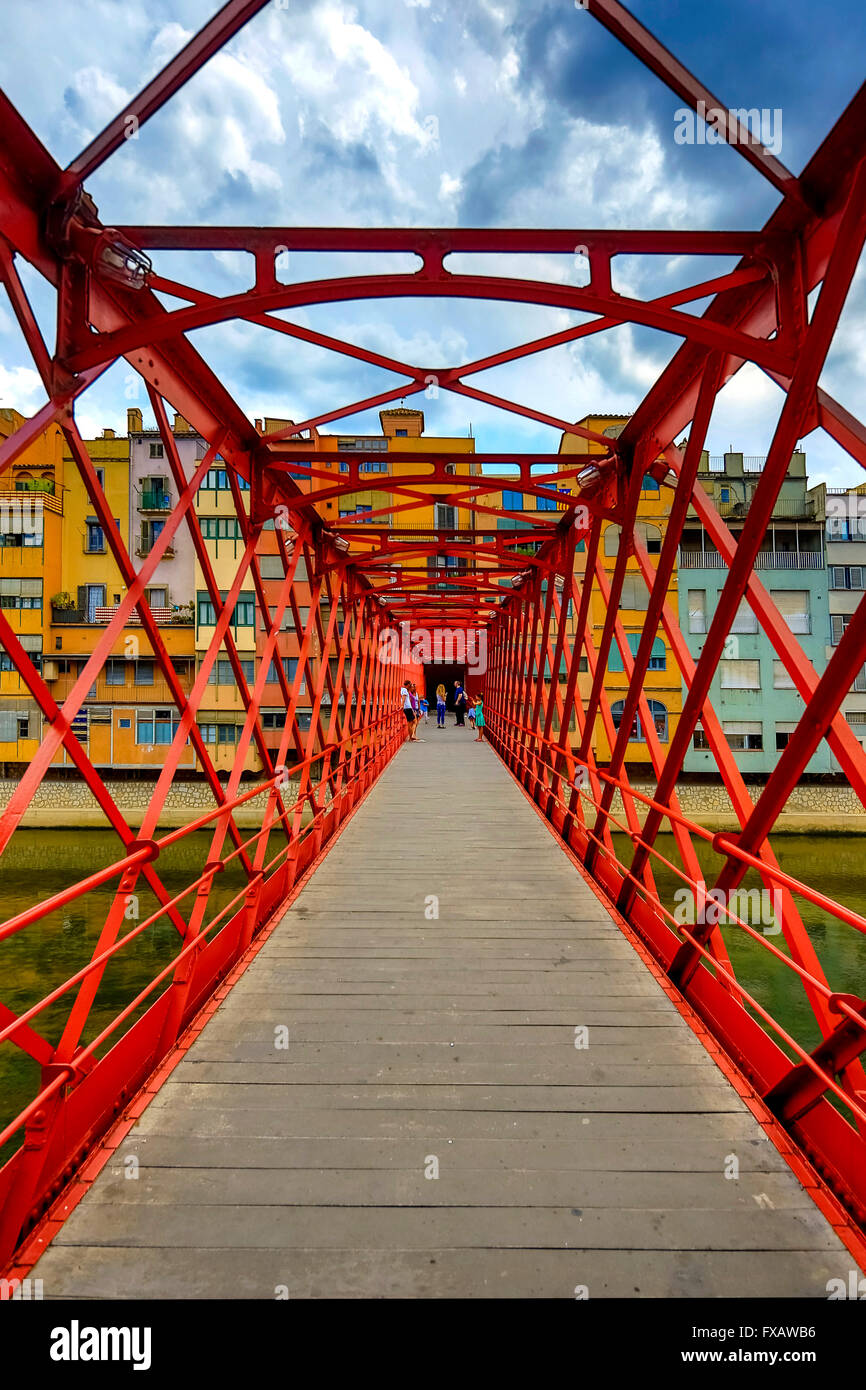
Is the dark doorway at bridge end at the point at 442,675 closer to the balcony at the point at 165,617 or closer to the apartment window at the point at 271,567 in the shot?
the apartment window at the point at 271,567

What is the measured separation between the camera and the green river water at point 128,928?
11.6m

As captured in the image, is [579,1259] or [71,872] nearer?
[579,1259]

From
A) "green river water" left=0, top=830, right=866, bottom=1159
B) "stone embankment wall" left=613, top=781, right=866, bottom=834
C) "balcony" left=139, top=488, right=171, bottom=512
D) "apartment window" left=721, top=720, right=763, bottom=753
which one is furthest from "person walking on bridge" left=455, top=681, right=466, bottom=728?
"balcony" left=139, top=488, right=171, bottom=512

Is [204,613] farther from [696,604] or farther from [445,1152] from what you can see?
[445,1152]

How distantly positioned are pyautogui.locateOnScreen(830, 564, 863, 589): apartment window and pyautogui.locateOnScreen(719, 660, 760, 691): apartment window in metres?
5.13

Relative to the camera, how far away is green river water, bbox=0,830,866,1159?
11.6 m

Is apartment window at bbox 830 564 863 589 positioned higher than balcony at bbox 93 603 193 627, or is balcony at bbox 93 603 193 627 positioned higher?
apartment window at bbox 830 564 863 589

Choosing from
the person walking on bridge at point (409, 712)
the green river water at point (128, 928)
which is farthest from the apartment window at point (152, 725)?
the person walking on bridge at point (409, 712)

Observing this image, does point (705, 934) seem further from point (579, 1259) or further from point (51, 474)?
point (51, 474)

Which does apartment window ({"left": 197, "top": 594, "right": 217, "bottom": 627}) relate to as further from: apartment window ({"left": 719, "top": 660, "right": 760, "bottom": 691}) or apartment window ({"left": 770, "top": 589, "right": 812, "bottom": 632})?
apartment window ({"left": 770, "top": 589, "right": 812, "bottom": 632})

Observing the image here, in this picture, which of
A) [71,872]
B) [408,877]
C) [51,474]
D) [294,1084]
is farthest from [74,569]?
[294,1084]
